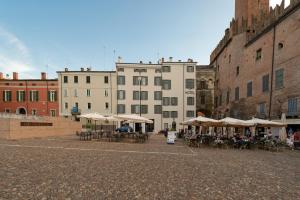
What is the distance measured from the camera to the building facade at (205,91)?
136 feet

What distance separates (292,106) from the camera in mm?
19750

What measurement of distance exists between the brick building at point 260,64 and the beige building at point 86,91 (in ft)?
65.9

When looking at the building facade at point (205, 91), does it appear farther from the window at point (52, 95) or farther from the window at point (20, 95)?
the window at point (20, 95)

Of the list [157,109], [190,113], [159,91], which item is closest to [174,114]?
[190,113]

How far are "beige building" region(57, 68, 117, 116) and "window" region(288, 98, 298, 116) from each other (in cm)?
2712

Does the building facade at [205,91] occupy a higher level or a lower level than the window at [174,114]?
higher

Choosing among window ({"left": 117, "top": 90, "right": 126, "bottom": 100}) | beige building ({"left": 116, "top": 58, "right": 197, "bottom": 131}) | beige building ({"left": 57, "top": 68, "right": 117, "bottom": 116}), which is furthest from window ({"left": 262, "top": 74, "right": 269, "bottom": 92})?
beige building ({"left": 57, "top": 68, "right": 117, "bottom": 116})

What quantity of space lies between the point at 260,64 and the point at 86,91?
93.5 feet

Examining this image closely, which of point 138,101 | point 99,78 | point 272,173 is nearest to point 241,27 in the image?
point 138,101

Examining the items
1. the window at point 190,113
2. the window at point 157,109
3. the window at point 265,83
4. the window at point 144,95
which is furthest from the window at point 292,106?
the window at point 144,95

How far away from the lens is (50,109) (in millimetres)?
38562

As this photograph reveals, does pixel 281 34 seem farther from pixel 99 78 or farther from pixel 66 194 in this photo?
pixel 99 78

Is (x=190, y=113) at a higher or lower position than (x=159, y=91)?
lower

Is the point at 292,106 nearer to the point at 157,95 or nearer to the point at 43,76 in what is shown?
the point at 157,95
